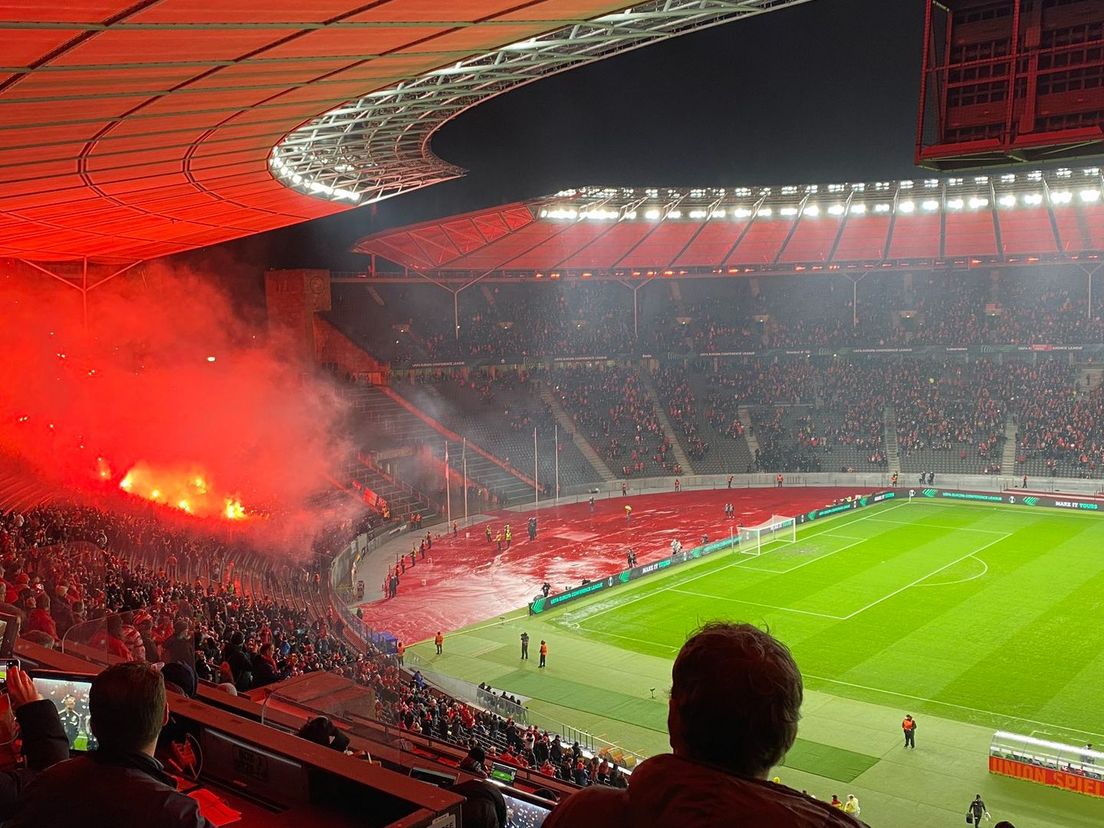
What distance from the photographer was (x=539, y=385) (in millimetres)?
62781

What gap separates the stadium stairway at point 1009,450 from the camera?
179 ft

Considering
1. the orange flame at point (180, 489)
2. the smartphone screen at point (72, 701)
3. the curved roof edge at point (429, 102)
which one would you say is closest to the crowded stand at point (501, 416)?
the orange flame at point (180, 489)

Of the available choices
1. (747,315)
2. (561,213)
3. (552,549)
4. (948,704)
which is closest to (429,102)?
(948,704)

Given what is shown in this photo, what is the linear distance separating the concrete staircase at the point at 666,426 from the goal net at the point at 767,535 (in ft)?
49.3

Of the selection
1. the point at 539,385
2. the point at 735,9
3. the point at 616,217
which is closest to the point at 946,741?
the point at 735,9

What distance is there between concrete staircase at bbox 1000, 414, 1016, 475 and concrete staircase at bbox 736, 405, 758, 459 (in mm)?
13789

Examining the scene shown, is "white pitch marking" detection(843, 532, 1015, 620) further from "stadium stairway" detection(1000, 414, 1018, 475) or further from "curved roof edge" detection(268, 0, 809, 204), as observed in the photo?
"curved roof edge" detection(268, 0, 809, 204)

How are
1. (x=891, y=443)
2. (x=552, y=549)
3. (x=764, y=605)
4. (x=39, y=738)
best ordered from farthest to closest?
(x=891, y=443)
(x=552, y=549)
(x=764, y=605)
(x=39, y=738)

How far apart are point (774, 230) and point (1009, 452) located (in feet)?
60.5

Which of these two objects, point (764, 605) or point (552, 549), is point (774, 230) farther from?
point (764, 605)

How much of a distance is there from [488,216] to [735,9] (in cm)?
2823

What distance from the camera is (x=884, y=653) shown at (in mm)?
27234

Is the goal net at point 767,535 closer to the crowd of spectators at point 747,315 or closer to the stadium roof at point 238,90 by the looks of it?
the stadium roof at point 238,90

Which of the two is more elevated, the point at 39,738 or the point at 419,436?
the point at 39,738
